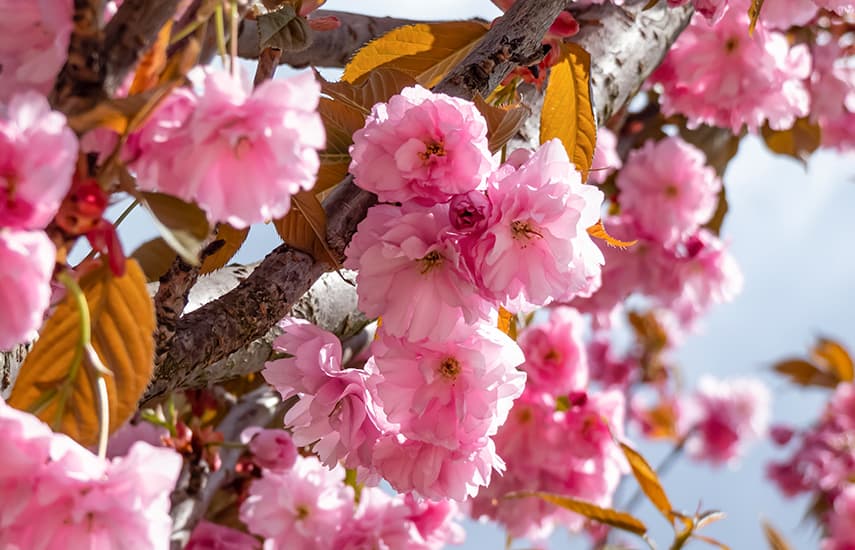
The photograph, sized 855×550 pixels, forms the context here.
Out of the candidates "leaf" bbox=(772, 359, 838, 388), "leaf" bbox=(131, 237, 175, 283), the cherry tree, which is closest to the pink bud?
the cherry tree

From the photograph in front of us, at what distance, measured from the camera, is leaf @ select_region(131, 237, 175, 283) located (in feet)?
3.54

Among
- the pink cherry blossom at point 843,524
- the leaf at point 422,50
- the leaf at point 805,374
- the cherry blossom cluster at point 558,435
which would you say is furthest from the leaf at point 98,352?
the leaf at point 805,374

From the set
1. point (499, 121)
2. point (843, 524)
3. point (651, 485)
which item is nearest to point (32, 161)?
point (499, 121)

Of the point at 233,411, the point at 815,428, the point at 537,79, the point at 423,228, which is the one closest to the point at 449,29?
the point at 537,79

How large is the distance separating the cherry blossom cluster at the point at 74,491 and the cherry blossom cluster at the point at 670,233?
4.91 ft

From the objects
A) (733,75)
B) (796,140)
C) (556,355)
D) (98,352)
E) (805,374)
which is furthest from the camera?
(805,374)

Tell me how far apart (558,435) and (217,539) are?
1.84 ft

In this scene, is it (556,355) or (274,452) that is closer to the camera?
(274,452)

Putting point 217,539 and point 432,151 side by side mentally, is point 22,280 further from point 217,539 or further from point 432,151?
point 217,539

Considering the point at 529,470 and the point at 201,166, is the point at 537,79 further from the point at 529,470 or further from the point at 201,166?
the point at 529,470

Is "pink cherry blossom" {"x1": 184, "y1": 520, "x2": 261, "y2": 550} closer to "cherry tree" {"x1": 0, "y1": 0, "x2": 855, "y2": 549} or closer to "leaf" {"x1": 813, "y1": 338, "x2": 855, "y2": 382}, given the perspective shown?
"cherry tree" {"x1": 0, "y1": 0, "x2": 855, "y2": 549}

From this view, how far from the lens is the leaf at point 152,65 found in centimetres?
52

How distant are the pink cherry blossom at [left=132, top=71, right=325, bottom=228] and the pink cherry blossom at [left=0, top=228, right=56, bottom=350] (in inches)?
2.6

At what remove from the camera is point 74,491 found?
0.51 metres
